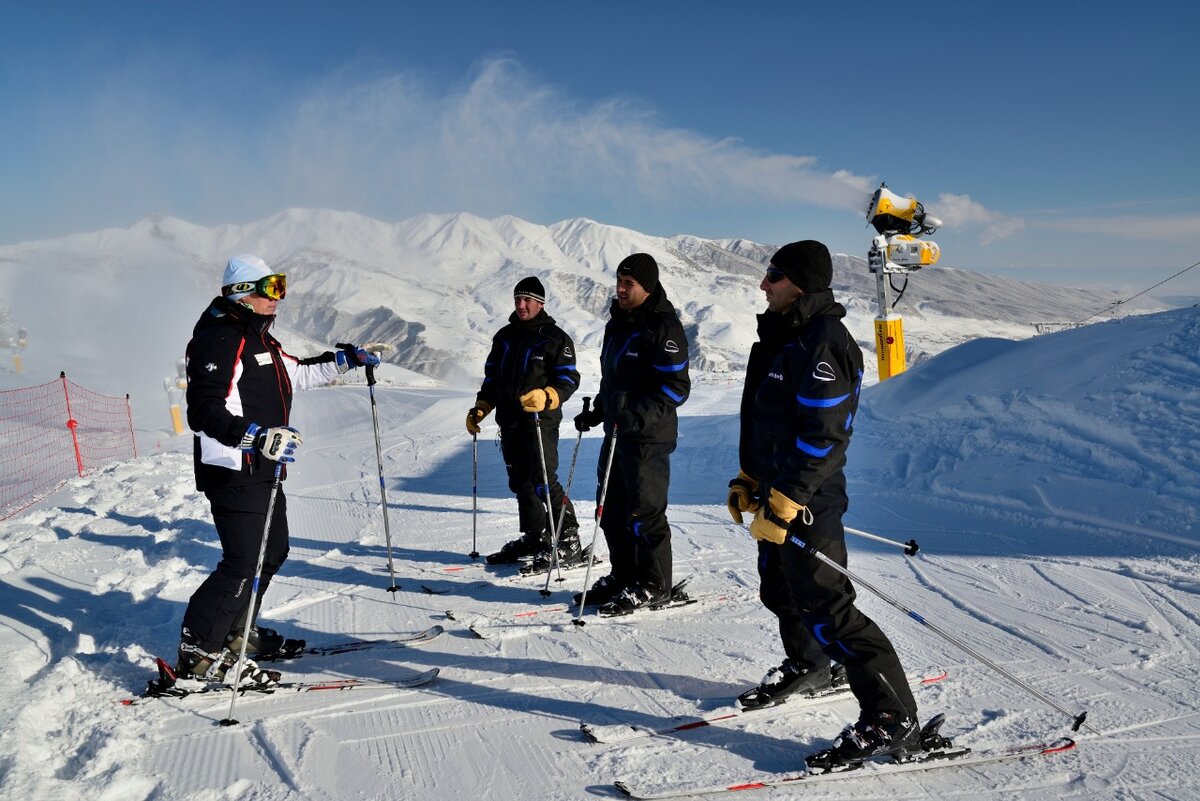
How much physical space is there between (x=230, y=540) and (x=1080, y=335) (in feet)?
35.3

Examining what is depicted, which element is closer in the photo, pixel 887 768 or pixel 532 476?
pixel 887 768

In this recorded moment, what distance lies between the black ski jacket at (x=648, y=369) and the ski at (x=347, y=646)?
1.72 metres

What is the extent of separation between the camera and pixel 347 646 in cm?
454

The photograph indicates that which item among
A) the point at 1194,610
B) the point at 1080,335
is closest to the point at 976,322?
the point at 1080,335

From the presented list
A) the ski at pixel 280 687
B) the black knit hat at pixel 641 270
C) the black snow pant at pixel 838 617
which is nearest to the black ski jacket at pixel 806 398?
the black snow pant at pixel 838 617

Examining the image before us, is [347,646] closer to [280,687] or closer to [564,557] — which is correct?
[280,687]

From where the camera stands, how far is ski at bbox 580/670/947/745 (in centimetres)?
334

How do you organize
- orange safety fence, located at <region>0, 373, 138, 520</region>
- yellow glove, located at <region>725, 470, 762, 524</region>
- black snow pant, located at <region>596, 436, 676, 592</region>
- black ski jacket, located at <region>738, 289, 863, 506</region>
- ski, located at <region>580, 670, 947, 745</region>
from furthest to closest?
1. orange safety fence, located at <region>0, 373, 138, 520</region>
2. black snow pant, located at <region>596, 436, 676, 592</region>
3. yellow glove, located at <region>725, 470, 762, 524</region>
4. ski, located at <region>580, 670, 947, 745</region>
5. black ski jacket, located at <region>738, 289, 863, 506</region>

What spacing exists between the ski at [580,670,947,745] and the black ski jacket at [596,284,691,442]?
5.74 feet

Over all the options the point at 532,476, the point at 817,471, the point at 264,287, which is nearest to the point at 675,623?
the point at 532,476

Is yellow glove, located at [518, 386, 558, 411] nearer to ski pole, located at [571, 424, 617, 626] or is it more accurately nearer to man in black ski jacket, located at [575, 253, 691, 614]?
man in black ski jacket, located at [575, 253, 691, 614]

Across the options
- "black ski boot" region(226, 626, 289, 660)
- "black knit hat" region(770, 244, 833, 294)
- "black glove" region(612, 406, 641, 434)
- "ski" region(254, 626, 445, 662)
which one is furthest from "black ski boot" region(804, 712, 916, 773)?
"black ski boot" region(226, 626, 289, 660)

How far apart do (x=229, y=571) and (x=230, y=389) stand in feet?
3.22

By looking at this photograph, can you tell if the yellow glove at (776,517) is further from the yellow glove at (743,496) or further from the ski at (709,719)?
the ski at (709,719)
